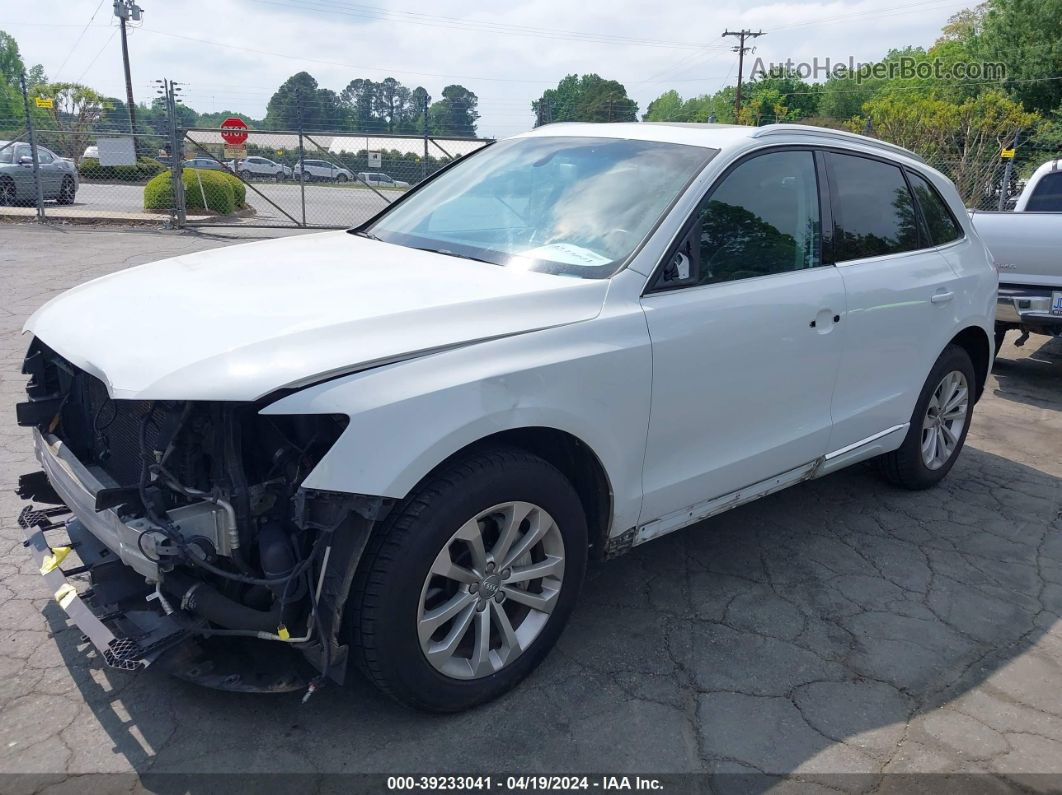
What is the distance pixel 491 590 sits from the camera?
9.09ft

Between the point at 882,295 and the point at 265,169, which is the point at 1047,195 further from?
the point at 265,169

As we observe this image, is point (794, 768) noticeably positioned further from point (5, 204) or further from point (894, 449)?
point (5, 204)

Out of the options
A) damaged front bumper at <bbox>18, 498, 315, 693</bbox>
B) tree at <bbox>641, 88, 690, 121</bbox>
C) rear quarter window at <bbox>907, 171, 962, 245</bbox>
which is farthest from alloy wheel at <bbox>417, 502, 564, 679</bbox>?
tree at <bbox>641, 88, 690, 121</bbox>

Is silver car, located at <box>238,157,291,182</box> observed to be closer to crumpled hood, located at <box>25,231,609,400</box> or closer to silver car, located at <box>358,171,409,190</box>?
silver car, located at <box>358,171,409,190</box>

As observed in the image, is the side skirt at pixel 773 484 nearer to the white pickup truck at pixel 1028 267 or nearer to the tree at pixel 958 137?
the white pickup truck at pixel 1028 267

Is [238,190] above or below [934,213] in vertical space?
above

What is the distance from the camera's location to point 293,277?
3.14m

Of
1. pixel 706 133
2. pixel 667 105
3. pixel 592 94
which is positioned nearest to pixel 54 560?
pixel 706 133

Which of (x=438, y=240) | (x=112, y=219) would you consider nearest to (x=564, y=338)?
(x=438, y=240)

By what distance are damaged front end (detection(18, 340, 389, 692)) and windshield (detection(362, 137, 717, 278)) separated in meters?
1.23

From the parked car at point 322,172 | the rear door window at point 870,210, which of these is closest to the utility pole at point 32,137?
the parked car at point 322,172

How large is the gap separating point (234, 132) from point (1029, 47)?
1405 inches

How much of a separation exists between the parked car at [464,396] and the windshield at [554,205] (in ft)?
0.05

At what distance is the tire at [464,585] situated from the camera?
247 cm
